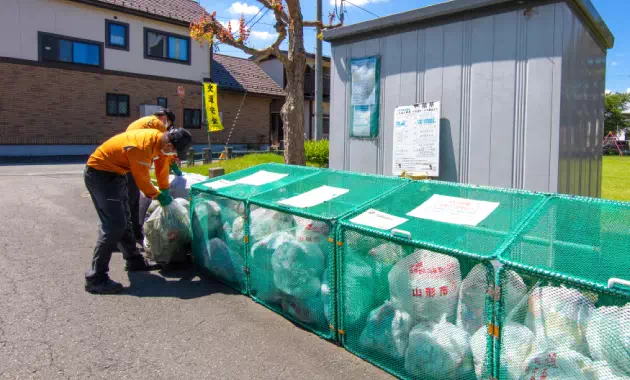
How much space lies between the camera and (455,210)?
10.9 ft

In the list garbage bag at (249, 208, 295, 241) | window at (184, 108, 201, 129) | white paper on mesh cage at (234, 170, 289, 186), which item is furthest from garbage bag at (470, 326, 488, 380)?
window at (184, 108, 201, 129)

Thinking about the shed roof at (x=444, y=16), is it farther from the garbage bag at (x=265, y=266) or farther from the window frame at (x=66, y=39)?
the window frame at (x=66, y=39)

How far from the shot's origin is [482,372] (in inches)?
105

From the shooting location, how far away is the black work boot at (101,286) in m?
4.43

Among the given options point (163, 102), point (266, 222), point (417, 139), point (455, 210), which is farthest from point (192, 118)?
point (455, 210)

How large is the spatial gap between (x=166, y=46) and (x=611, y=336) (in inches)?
968

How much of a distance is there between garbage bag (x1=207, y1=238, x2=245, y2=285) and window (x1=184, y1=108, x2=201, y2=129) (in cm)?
2082

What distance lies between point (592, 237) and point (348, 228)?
1547 mm

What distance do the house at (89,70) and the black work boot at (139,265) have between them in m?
17.3

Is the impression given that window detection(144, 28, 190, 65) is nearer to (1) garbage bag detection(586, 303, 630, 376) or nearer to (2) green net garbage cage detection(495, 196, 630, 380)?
(2) green net garbage cage detection(495, 196, 630, 380)

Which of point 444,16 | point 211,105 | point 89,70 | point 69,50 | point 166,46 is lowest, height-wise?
point 444,16

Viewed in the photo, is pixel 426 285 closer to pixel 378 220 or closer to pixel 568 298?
pixel 378 220

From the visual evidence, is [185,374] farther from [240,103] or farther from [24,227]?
[240,103]

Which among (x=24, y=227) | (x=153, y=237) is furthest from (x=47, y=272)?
(x=24, y=227)
